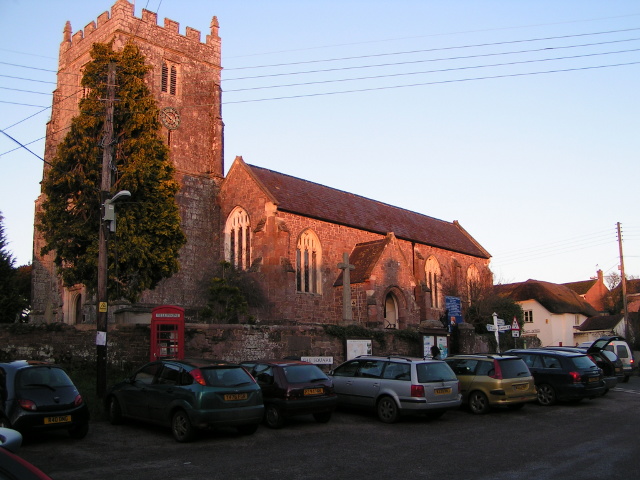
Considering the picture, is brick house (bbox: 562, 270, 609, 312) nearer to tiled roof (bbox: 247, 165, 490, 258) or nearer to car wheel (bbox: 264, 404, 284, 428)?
tiled roof (bbox: 247, 165, 490, 258)

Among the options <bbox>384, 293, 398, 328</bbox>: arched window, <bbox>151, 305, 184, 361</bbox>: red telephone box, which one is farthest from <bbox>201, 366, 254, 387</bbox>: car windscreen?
<bbox>384, 293, 398, 328</bbox>: arched window

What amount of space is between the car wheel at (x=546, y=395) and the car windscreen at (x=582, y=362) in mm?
1049

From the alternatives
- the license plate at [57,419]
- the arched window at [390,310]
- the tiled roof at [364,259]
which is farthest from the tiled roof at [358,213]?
the license plate at [57,419]

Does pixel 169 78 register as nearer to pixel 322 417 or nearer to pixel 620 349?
pixel 322 417

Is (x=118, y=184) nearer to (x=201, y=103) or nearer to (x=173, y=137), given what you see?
(x=173, y=137)

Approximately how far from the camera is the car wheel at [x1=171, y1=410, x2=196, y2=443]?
11387 millimetres

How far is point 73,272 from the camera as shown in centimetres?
2191

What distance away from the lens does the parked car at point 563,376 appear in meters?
17.8

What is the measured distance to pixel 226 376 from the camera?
12156mm

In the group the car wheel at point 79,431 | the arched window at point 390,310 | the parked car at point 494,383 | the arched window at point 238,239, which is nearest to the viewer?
the car wheel at point 79,431

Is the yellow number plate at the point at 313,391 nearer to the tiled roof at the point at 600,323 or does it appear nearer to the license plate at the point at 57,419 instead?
the license plate at the point at 57,419

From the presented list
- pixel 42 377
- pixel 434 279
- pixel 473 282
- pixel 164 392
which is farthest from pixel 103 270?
pixel 473 282

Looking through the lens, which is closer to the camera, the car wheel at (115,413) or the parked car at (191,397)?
the parked car at (191,397)

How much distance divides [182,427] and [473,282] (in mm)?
34539
